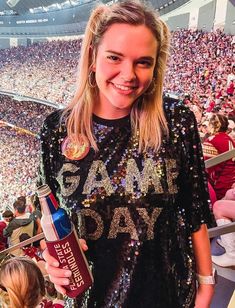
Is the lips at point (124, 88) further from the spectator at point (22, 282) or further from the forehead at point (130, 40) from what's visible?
the spectator at point (22, 282)

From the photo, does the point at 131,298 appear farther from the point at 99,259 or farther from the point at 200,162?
the point at 200,162

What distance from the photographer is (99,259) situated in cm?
85

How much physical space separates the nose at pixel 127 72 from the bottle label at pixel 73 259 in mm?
306

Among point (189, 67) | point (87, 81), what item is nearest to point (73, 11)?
point (189, 67)

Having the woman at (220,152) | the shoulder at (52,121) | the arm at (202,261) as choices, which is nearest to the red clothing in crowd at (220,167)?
the woman at (220,152)

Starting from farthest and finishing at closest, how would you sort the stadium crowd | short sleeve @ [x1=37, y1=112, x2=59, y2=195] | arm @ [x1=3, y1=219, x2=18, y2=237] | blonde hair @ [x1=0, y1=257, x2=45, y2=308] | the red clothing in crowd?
the stadium crowd → arm @ [x1=3, y1=219, x2=18, y2=237] → the red clothing in crowd → blonde hair @ [x1=0, y1=257, x2=45, y2=308] → short sleeve @ [x1=37, y1=112, x2=59, y2=195]

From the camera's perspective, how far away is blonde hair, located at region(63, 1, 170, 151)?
2.69ft

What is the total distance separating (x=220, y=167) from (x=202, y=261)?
5.76 feet

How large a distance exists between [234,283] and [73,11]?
3447 millimetres

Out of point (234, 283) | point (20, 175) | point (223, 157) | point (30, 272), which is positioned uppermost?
point (223, 157)

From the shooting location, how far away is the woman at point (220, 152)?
2.56 m

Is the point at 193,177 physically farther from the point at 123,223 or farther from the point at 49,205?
the point at 49,205

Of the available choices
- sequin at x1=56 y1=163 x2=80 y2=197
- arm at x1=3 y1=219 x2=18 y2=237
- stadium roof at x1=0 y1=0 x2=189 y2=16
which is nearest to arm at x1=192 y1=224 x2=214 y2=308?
sequin at x1=56 y1=163 x2=80 y2=197

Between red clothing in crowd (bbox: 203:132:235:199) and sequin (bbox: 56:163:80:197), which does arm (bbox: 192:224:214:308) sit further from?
red clothing in crowd (bbox: 203:132:235:199)
